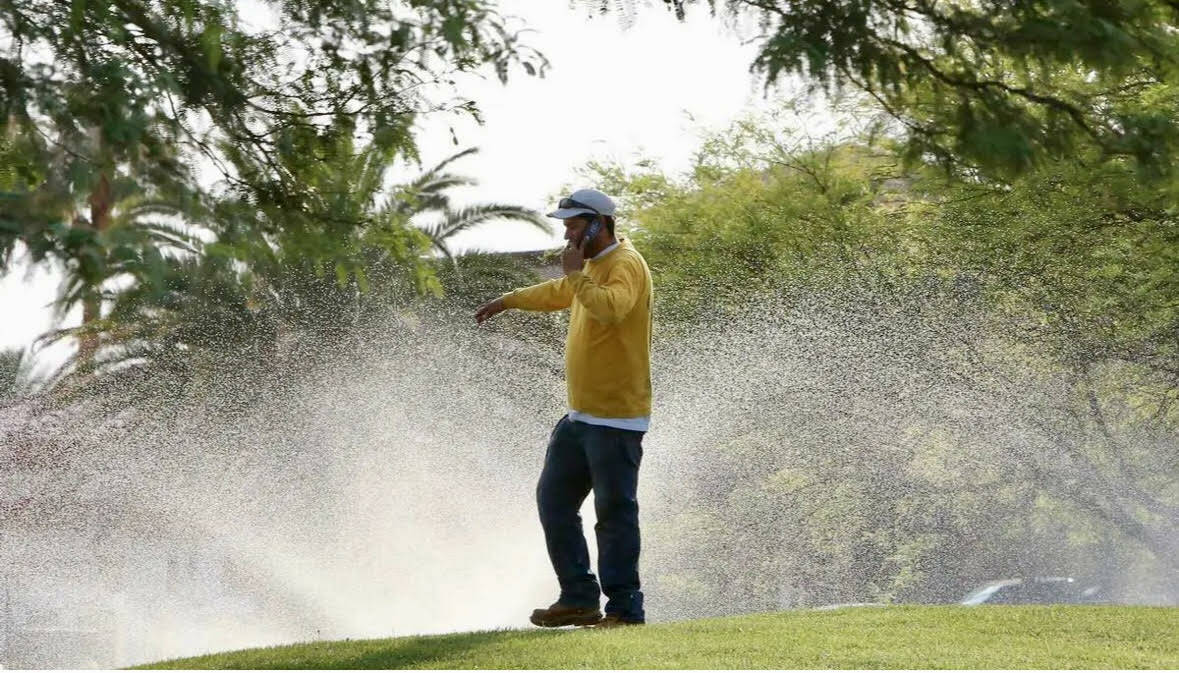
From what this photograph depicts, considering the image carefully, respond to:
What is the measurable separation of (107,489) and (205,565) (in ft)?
10.4

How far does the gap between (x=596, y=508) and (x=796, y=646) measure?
1230 millimetres

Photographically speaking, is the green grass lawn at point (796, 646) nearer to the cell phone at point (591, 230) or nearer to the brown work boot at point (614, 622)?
the brown work boot at point (614, 622)

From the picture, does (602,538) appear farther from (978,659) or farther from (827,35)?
(827,35)

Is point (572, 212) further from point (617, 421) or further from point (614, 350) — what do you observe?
point (617, 421)

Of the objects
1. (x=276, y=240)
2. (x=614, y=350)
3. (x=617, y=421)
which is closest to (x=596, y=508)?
(x=617, y=421)

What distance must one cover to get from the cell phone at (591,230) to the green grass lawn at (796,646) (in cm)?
173

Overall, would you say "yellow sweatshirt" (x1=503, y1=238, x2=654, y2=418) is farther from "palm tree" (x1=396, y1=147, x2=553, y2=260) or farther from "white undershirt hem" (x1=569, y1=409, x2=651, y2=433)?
"palm tree" (x1=396, y1=147, x2=553, y2=260)

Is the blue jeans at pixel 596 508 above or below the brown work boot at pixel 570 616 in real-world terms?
above

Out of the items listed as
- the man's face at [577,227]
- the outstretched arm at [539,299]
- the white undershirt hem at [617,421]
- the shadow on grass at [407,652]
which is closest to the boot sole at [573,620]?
the shadow on grass at [407,652]

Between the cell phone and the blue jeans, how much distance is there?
0.83 m

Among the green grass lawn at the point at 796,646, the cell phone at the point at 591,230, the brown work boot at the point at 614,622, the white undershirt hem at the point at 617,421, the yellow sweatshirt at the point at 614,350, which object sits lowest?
the green grass lawn at the point at 796,646

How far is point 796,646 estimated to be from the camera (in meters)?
6.07

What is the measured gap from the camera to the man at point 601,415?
662cm

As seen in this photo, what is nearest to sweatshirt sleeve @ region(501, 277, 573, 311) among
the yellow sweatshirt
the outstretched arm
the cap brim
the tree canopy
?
the outstretched arm
